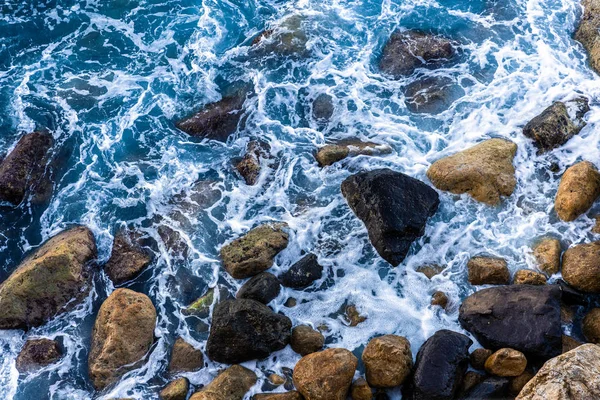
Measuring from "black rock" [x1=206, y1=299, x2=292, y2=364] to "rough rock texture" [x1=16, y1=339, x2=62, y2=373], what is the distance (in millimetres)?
2558

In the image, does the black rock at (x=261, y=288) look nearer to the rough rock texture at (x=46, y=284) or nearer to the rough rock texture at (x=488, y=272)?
the rough rock texture at (x=46, y=284)

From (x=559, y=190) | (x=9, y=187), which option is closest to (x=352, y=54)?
(x=559, y=190)

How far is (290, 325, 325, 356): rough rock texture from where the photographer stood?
24.7 ft

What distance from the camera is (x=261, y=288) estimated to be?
8.12m

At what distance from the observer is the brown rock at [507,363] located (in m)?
6.71

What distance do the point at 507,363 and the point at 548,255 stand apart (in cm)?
227

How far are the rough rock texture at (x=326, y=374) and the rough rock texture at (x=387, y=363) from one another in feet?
0.81

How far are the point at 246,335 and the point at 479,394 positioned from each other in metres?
3.42

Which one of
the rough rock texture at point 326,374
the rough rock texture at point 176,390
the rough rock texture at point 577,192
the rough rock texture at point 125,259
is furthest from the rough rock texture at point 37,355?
the rough rock texture at point 577,192

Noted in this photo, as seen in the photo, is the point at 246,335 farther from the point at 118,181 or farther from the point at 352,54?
the point at 352,54

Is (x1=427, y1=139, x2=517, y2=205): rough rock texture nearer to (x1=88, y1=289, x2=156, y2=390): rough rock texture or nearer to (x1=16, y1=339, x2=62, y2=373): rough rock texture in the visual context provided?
(x1=88, y1=289, x2=156, y2=390): rough rock texture

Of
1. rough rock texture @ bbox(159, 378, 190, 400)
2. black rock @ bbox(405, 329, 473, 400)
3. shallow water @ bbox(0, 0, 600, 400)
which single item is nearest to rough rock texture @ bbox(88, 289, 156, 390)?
shallow water @ bbox(0, 0, 600, 400)

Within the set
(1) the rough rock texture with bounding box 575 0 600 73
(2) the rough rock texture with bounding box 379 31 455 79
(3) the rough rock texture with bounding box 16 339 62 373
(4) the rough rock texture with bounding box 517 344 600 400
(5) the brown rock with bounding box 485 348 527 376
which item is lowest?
(3) the rough rock texture with bounding box 16 339 62 373

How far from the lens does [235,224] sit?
9.46 metres
